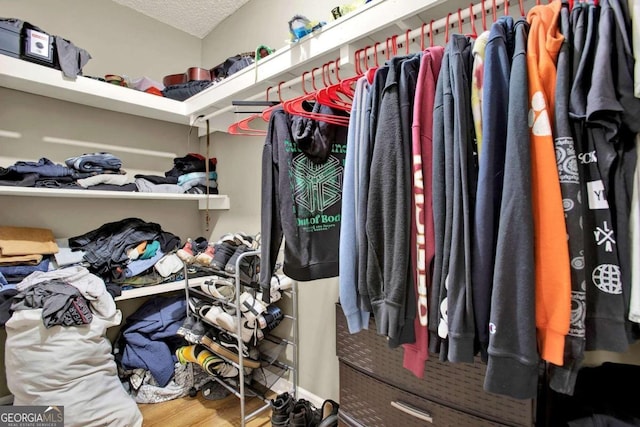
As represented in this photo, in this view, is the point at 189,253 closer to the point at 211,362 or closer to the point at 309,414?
the point at 211,362

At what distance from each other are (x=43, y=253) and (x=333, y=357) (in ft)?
5.75

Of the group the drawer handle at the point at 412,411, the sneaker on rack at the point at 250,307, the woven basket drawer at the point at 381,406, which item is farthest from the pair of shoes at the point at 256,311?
the drawer handle at the point at 412,411

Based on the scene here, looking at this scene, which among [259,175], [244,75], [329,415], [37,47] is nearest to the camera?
[329,415]

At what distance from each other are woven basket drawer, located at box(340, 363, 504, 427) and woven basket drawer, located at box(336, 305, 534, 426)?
20mm

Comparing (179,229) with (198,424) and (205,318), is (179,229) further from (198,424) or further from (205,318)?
(198,424)

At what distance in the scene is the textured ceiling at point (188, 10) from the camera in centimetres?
216

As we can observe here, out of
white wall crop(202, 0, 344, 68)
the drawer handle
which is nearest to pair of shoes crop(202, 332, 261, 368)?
the drawer handle

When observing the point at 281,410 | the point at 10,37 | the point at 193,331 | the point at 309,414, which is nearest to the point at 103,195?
the point at 10,37

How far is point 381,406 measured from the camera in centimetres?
104

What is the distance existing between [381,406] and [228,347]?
3.11 feet

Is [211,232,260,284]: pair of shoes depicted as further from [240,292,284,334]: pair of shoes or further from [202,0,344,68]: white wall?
[202,0,344,68]: white wall

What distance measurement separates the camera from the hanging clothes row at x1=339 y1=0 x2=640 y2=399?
20.5 inches

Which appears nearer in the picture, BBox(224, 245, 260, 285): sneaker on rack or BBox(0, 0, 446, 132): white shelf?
BBox(0, 0, 446, 132): white shelf

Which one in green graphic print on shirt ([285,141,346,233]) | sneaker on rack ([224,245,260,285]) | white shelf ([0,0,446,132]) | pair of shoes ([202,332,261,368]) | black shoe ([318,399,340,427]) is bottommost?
black shoe ([318,399,340,427])
